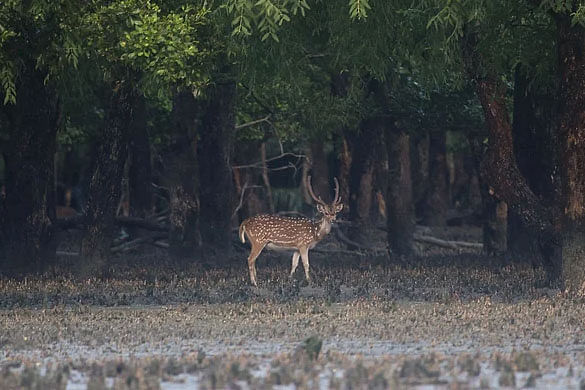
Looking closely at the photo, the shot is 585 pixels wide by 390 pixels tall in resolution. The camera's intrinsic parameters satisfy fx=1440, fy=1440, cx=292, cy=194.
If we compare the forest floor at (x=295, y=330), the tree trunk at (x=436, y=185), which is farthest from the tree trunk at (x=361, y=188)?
the forest floor at (x=295, y=330)

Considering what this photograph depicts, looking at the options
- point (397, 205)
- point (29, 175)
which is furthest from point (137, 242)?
point (29, 175)

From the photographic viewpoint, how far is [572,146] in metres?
22.1

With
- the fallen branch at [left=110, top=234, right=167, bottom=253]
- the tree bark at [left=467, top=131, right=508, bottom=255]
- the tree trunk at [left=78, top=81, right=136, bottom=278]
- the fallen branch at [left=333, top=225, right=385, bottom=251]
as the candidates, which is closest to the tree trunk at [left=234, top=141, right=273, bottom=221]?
A: the fallen branch at [left=333, top=225, right=385, bottom=251]

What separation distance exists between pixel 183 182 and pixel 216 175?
94 cm

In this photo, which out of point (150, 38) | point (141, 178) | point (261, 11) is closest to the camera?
point (261, 11)

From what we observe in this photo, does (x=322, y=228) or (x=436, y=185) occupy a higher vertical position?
(x=436, y=185)

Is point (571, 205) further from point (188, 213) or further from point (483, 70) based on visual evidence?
point (188, 213)

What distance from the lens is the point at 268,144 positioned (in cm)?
5700

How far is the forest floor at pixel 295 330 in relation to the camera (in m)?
13.5

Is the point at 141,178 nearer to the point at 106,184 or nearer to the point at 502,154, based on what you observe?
the point at 106,184

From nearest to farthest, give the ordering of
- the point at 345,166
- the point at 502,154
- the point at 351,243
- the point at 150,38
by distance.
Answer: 1. the point at 150,38
2. the point at 502,154
3. the point at 351,243
4. the point at 345,166

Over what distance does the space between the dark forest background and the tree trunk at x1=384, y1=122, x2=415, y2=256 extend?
0.04 m

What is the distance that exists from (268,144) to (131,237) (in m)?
16.9

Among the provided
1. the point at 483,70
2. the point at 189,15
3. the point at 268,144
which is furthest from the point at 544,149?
the point at 268,144
